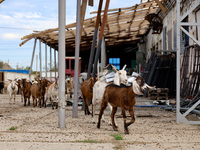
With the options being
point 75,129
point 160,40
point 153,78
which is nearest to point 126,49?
point 160,40

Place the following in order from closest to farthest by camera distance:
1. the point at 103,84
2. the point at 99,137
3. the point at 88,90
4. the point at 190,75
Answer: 1. the point at 99,137
2. the point at 103,84
3. the point at 88,90
4. the point at 190,75

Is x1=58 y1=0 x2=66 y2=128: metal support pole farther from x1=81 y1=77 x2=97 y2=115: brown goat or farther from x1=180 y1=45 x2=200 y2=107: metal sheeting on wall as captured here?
x1=180 y1=45 x2=200 y2=107: metal sheeting on wall

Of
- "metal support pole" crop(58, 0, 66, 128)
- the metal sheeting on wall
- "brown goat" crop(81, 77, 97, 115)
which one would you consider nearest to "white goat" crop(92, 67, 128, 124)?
"metal support pole" crop(58, 0, 66, 128)

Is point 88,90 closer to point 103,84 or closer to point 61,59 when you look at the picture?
point 103,84

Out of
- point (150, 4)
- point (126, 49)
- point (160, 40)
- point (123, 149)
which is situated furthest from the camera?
point (126, 49)

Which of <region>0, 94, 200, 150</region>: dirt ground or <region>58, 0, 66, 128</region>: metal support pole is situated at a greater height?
<region>58, 0, 66, 128</region>: metal support pole

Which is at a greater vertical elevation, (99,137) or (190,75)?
(190,75)

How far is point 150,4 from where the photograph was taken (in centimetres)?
2089

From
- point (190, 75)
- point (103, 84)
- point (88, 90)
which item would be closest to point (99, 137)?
point (103, 84)

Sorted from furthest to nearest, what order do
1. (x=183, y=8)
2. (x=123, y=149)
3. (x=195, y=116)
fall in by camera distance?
1. (x=183, y=8)
2. (x=195, y=116)
3. (x=123, y=149)

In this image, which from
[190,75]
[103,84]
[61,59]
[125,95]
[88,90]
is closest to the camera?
[125,95]

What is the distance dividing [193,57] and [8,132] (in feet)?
31.4

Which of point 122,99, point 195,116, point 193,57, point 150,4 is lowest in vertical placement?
point 195,116

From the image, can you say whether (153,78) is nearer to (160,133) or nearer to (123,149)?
(160,133)
